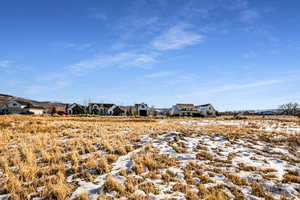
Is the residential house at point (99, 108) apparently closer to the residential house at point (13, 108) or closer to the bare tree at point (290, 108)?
the residential house at point (13, 108)

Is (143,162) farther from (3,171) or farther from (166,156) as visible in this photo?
(3,171)

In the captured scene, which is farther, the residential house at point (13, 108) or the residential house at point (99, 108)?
the residential house at point (99, 108)

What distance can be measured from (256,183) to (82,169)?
229 inches

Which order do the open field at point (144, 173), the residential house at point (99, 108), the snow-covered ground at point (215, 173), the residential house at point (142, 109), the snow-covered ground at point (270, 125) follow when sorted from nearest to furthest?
the open field at point (144, 173), the snow-covered ground at point (215, 173), the snow-covered ground at point (270, 125), the residential house at point (99, 108), the residential house at point (142, 109)

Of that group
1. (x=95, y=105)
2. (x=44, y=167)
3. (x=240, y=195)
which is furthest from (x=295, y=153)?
(x=95, y=105)

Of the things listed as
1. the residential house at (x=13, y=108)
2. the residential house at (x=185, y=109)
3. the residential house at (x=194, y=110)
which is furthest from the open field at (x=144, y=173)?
the residential house at (x=13, y=108)

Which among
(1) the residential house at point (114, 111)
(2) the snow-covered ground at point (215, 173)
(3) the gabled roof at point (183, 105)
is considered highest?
(3) the gabled roof at point (183, 105)

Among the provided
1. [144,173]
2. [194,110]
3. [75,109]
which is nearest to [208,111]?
[194,110]

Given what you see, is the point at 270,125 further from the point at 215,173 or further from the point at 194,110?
the point at 194,110

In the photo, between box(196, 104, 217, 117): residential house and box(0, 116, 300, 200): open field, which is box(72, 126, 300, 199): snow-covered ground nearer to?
box(0, 116, 300, 200): open field

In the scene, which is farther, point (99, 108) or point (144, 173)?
point (99, 108)

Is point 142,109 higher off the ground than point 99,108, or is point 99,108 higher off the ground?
point 99,108

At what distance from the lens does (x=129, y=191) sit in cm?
514

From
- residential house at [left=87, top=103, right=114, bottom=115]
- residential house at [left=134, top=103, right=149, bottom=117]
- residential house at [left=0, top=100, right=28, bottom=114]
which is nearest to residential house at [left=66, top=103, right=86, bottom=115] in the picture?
residential house at [left=87, top=103, right=114, bottom=115]
